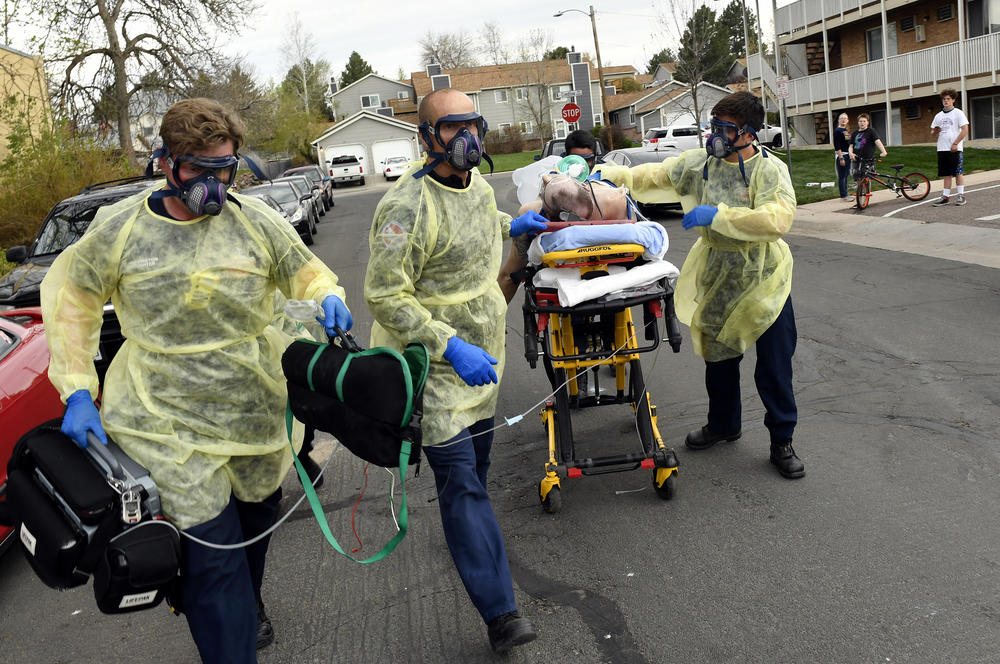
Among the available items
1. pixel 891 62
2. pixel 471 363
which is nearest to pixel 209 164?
pixel 471 363

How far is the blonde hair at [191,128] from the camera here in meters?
2.95

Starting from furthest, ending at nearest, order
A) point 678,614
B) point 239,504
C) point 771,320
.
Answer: point 771,320, point 678,614, point 239,504

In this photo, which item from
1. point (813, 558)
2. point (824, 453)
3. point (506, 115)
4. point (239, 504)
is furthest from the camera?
point (506, 115)

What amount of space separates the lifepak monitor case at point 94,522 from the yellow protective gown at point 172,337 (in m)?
0.13

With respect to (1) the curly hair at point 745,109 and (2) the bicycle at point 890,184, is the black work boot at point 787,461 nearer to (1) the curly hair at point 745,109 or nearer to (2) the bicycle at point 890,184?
(1) the curly hair at point 745,109

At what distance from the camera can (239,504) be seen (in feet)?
10.9

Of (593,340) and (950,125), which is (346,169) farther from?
(593,340)

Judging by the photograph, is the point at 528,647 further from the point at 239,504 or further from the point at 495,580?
the point at 239,504

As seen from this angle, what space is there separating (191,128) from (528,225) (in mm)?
1793

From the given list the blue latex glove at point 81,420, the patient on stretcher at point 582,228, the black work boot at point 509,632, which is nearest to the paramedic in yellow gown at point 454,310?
the black work boot at point 509,632

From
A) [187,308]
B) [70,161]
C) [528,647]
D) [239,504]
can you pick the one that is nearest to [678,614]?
[528,647]

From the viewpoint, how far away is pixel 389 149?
6775 centimetres

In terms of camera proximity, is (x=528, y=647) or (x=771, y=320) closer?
(x=528, y=647)

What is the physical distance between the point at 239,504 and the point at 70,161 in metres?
16.9
